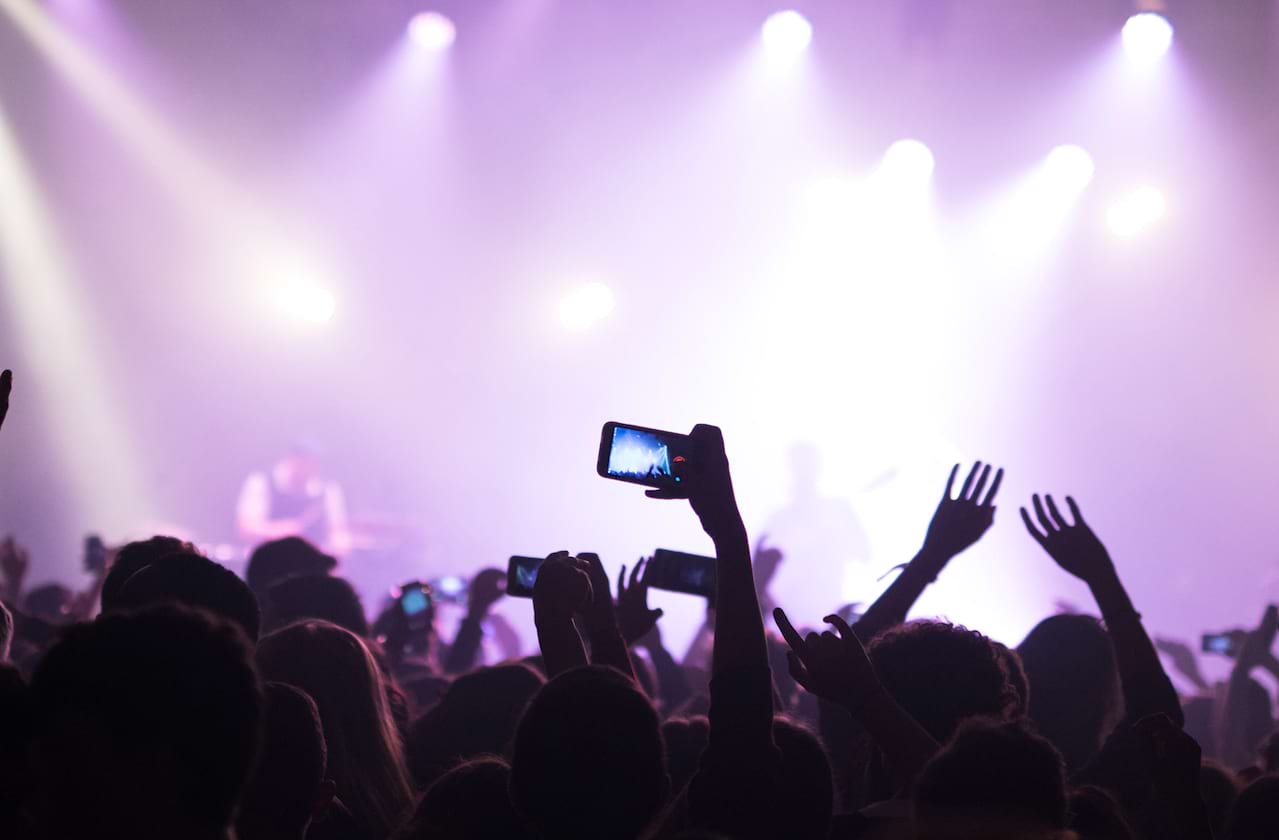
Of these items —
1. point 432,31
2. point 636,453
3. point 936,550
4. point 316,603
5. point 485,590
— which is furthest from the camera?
point 432,31

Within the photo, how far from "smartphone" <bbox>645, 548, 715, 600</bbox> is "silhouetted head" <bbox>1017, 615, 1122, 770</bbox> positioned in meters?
0.98

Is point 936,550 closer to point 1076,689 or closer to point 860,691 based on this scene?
point 1076,689

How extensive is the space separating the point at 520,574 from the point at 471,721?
543mm

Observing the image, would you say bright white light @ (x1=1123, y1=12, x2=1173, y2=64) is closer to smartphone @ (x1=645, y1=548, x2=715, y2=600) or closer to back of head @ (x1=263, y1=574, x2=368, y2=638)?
smartphone @ (x1=645, y1=548, x2=715, y2=600)

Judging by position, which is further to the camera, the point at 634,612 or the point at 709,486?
the point at 634,612

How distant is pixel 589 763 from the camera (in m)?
1.54

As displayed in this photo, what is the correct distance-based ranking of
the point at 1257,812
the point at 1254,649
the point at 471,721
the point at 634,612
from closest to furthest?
the point at 1257,812 < the point at 471,721 < the point at 634,612 < the point at 1254,649

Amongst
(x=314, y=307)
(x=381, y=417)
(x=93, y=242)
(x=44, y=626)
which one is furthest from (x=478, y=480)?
(x=44, y=626)

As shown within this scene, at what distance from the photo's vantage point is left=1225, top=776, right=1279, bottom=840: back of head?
1.94 meters

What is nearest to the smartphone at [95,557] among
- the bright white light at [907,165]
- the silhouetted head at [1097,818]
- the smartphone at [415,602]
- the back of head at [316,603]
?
the smartphone at [415,602]

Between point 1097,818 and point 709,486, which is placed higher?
point 709,486

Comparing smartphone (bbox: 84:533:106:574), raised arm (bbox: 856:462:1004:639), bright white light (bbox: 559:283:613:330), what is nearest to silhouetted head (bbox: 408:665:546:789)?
raised arm (bbox: 856:462:1004:639)

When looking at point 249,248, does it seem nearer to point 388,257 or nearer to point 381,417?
point 388,257

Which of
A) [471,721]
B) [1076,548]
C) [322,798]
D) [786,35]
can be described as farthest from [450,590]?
[786,35]
